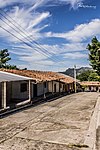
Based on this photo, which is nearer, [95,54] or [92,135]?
[92,135]

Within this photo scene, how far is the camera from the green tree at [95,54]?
37.0 m

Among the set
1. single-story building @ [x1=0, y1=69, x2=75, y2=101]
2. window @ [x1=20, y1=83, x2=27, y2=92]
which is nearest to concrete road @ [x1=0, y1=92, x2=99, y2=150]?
single-story building @ [x1=0, y1=69, x2=75, y2=101]

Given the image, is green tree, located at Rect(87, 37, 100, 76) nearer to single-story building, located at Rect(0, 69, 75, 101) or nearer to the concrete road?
single-story building, located at Rect(0, 69, 75, 101)

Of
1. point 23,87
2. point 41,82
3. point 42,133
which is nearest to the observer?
point 42,133

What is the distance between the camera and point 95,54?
37.8 metres

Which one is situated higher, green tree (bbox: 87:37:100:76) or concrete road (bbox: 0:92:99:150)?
green tree (bbox: 87:37:100:76)

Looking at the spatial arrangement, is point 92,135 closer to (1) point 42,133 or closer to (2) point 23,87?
(1) point 42,133

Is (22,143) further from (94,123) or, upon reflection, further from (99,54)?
(99,54)

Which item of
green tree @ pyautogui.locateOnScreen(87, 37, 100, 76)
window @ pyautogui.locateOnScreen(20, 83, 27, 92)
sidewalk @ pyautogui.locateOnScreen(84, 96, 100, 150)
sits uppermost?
green tree @ pyautogui.locateOnScreen(87, 37, 100, 76)

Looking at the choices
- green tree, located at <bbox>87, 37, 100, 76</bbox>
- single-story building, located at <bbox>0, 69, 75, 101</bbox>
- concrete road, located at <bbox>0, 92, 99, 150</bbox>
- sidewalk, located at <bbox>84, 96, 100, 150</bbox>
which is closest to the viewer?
concrete road, located at <bbox>0, 92, 99, 150</bbox>

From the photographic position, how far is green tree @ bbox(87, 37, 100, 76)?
36963 mm

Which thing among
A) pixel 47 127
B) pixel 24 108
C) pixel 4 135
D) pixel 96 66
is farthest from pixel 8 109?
pixel 96 66

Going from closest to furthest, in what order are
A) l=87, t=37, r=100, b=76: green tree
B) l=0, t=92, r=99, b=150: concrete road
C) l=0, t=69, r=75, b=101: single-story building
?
l=0, t=92, r=99, b=150: concrete road, l=0, t=69, r=75, b=101: single-story building, l=87, t=37, r=100, b=76: green tree

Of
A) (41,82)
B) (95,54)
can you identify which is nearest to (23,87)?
(41,82)
